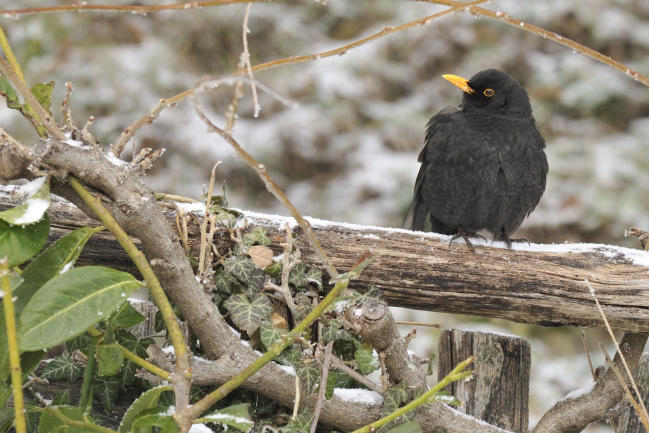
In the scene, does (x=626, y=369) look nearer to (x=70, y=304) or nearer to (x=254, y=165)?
(x=254, y=165)

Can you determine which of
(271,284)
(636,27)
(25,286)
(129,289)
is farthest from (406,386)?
(636,27)

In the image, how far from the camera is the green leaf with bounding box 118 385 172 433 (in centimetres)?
111

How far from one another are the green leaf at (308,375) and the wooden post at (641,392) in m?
1.00

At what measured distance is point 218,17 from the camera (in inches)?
214

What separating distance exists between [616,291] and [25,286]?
140cm

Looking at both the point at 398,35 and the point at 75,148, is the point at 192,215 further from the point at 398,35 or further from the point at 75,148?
the point at 398,35

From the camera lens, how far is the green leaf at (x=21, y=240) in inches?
44.1

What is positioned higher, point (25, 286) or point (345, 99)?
point (345, 99)

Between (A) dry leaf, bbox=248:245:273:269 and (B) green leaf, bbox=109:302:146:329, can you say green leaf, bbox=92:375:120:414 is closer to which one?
(B) green leaf, bbox=109:302:146:329

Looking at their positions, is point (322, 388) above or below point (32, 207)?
below

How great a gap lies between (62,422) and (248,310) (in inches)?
17.3

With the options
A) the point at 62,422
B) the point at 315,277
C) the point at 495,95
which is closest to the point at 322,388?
the point at 315,277

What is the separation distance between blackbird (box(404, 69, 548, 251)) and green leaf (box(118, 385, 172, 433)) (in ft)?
5.41

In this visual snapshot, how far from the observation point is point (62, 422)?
117 centimetres
